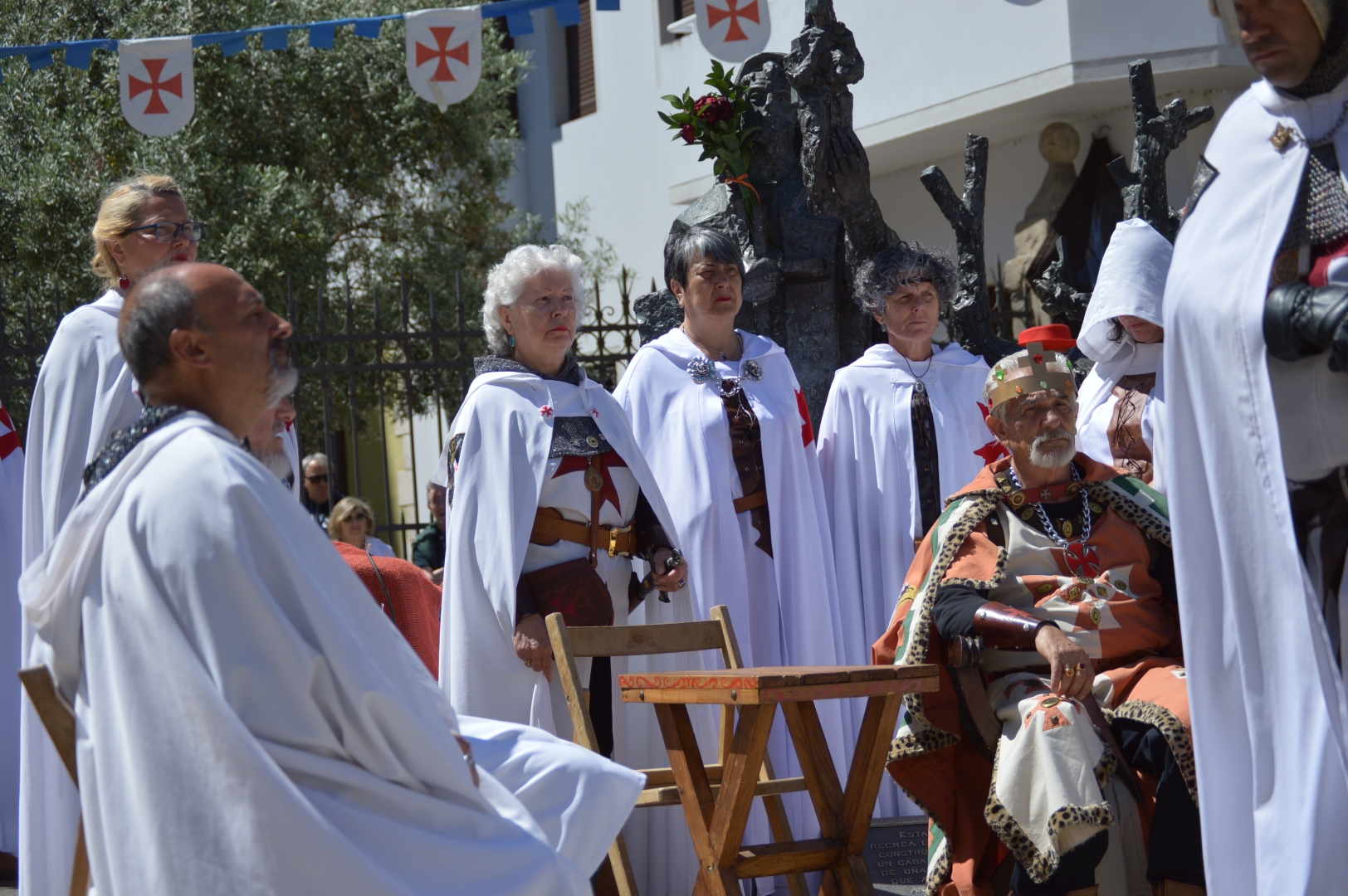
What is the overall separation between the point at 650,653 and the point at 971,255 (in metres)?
3.58

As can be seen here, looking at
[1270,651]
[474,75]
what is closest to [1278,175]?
[1270,651]

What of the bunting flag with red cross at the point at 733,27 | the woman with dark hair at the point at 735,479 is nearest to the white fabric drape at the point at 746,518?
the woman with dark hair at the point at 735,479

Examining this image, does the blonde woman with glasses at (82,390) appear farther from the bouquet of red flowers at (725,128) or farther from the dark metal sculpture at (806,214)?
the bouquet of red flowers at (725,128)

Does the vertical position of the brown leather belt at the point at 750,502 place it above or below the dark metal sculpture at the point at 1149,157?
below

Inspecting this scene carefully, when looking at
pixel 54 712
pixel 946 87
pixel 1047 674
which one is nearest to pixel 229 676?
pixel 54 712

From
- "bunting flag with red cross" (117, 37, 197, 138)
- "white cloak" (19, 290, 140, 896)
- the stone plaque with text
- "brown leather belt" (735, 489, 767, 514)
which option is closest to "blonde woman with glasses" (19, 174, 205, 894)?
"white cloak" (19, 290, 140, 896)

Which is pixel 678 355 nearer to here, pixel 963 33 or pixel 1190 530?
pixel 1190 530

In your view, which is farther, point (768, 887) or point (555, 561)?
point (768, 887)

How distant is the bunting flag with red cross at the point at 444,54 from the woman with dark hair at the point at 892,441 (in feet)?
10.9

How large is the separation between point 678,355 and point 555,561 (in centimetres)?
113

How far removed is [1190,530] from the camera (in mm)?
3064

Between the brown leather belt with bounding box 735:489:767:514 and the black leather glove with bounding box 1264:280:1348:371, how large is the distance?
2.70 meters

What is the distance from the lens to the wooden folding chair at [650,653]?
4.22m

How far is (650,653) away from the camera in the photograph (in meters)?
4.45
